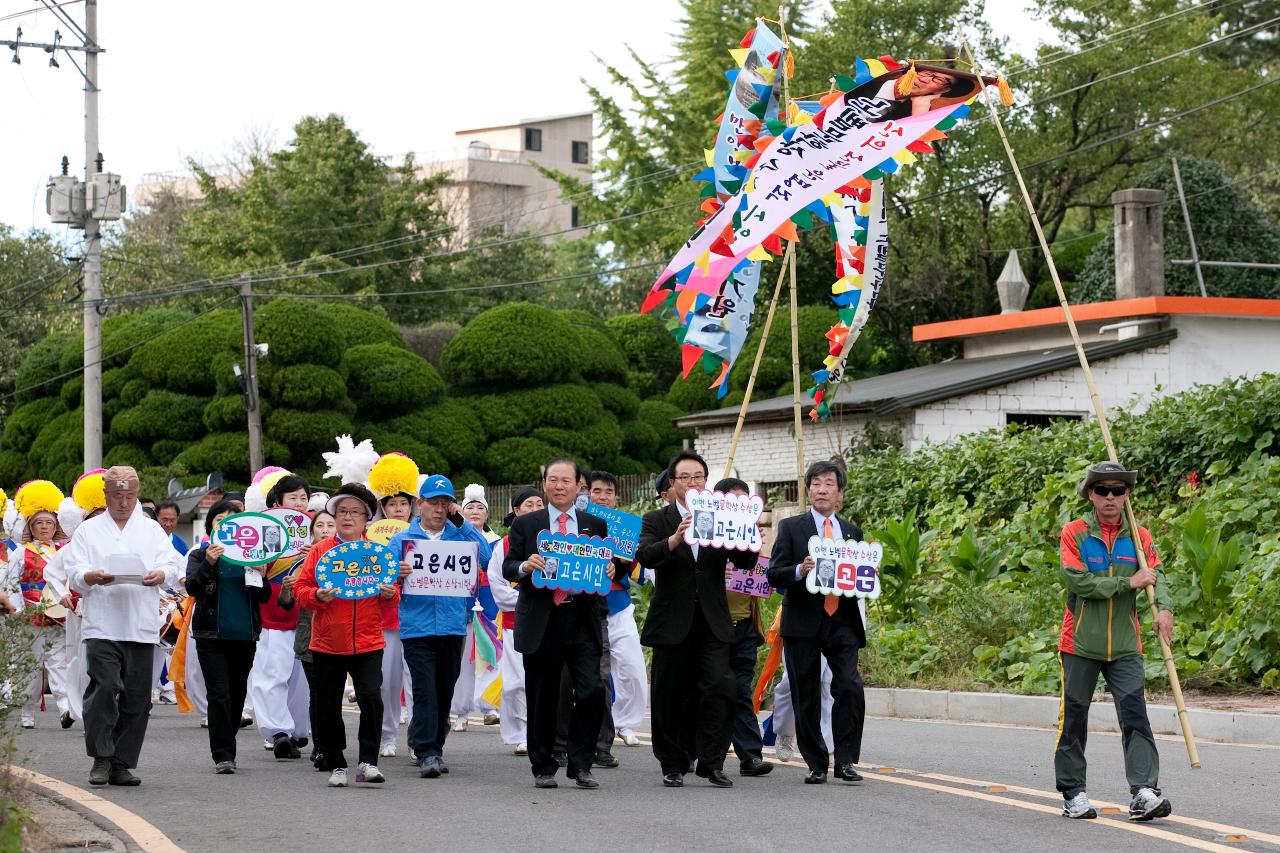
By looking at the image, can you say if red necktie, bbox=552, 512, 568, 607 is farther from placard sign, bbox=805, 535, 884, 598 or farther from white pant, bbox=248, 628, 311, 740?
white pant, bbox=248, 628, 311, 740

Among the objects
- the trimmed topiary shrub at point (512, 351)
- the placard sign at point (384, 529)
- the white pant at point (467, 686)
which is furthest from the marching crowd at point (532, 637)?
the trimmed topiary shrub at point (512, 351)

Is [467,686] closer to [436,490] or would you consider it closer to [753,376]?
[436,490]

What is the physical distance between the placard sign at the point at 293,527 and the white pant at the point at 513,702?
1803 millimetres

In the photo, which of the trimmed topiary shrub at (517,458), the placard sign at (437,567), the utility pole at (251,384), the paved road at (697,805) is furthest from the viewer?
the trimmed topiary shrub at (517,458)

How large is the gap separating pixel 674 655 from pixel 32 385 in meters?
34.1

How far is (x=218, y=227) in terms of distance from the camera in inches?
2073

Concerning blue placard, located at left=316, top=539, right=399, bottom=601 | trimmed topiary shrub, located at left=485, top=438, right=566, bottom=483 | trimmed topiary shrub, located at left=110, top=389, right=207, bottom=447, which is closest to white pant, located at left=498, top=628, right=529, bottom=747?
blue placard, located at left=316, top=539, right=399, bottom=601

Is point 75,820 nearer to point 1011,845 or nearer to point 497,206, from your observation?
Answer: point 1011,845

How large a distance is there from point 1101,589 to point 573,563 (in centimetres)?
304

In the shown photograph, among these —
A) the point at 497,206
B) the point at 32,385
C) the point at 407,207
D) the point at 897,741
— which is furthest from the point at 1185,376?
the point at 497,206

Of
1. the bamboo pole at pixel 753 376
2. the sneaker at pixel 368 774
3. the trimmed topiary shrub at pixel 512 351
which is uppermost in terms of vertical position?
the trimmed topiary shrub at pixel 512 351

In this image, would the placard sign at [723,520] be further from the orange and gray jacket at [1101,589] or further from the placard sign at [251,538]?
the placard sign at [251,538]

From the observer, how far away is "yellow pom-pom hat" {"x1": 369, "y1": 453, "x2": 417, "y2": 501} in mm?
12523

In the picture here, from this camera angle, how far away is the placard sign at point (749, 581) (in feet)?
37.3
